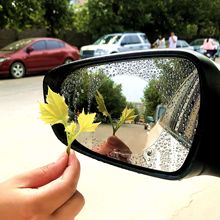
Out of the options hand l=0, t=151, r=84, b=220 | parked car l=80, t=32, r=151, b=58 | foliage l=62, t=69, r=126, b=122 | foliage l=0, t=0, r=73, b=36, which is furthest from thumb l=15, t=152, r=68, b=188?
foliage l=0, t=0, r=73, b=36

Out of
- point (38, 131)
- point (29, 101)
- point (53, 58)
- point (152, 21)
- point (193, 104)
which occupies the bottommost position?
point (152, 21)

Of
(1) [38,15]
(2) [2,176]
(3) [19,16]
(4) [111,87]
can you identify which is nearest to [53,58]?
(3) [19,16]

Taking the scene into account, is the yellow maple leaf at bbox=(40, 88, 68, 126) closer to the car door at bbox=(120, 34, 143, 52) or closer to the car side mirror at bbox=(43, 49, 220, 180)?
the car side mirror at bbox=(43, 49, 220, 180)

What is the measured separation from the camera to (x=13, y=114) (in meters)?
8.71

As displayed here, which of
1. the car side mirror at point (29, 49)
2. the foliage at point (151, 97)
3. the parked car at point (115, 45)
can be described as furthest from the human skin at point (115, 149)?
the parked car at point (115, 45)

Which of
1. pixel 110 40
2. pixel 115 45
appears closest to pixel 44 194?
pixel 115 45

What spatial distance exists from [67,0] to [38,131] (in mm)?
20263

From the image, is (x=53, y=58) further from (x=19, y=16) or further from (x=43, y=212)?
(x=43, y=212)

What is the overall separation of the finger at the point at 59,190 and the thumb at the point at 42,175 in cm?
2

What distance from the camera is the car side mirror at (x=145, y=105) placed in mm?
1462

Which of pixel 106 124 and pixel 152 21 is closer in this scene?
pixel 106 124

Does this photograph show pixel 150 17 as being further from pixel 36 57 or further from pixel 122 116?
pixel 122 116

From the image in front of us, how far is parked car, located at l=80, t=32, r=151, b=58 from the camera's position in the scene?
72.1 feet

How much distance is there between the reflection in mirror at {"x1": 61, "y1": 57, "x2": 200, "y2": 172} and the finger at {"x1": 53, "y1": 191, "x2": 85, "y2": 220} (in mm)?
499
